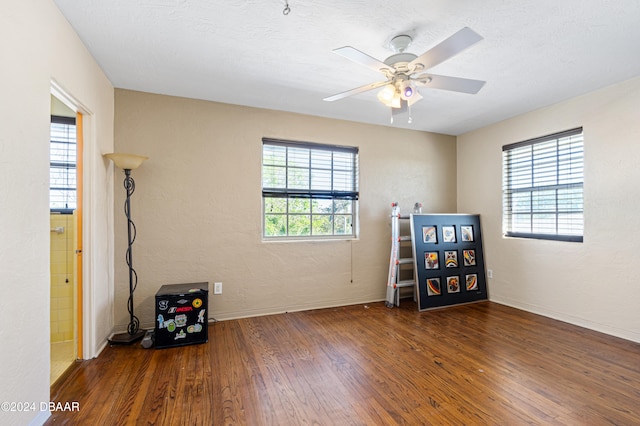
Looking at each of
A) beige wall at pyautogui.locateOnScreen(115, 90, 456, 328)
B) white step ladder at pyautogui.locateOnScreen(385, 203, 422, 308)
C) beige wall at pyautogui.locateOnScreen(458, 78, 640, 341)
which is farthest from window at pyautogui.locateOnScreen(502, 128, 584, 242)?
beige wall at pyautogui.locateOnScreen(115, 90, 456, 328)

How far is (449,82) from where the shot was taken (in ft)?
6.88

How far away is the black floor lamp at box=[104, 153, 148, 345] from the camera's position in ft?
8.73

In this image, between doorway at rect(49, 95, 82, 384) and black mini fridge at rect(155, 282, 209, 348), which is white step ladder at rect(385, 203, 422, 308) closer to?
black mini fridge at rect(155, 282, 209, 348)

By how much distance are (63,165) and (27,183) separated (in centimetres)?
153

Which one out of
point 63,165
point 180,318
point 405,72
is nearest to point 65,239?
point 63,165

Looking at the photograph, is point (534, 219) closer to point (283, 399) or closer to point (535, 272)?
point (535, 272)

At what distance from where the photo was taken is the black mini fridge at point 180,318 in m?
2.64

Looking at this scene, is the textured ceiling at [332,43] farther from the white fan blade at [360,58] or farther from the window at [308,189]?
the window at [308,189]

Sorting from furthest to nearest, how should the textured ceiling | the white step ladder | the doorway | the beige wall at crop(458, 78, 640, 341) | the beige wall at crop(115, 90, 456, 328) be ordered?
the white step ladder < the beige wall at crop(115, 90, 456, 328) < the beige wall at crop(458, 78, 640, 341) < the doorway < the textured ceiling

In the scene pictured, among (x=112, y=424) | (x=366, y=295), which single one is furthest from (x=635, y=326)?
(x=112, y=424)

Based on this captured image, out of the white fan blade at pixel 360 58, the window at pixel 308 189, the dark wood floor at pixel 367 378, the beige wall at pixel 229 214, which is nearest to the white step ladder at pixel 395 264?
the beige wall at pixel 229 214

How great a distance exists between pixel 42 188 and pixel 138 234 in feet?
4.69

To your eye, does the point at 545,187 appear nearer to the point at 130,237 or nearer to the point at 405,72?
the point at 405,72

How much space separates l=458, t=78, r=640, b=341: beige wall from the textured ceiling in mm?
270
